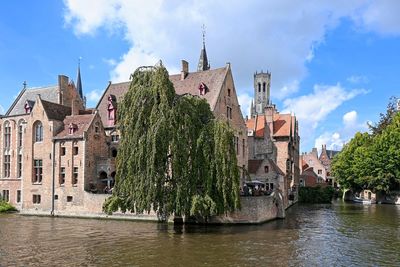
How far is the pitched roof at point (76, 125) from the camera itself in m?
39.4

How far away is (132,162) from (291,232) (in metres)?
11.3

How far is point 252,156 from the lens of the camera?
5225 cm

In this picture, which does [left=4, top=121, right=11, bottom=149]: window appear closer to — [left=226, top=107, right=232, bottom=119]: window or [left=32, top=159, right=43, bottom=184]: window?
[left=32, top=159, right=43, bottom=184]: window

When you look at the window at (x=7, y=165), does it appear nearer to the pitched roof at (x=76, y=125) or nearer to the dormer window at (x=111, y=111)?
the pitched roof at (x=76, y=125)

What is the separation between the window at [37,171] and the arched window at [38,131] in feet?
6.62

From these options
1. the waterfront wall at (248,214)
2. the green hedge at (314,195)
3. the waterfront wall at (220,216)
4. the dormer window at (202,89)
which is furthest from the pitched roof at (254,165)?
the green hedge at (314,195)

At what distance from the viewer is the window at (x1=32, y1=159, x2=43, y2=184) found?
4138 centimetres

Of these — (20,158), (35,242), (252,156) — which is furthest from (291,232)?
(20,158)

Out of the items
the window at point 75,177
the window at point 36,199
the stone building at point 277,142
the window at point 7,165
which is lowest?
the window at point 36,199

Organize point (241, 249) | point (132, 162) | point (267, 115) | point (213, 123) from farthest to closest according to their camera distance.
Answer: point (267, 115), point (213, 123), point (132, 162), point (241, 249)

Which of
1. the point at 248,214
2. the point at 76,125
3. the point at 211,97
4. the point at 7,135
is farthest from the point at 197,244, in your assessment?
the point at 7,135

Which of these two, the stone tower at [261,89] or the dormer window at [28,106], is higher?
the stone tower at [261,89]

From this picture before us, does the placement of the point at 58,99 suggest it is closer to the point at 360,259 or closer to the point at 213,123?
the point at 213,123

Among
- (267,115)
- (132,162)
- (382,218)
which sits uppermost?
(267,115)
